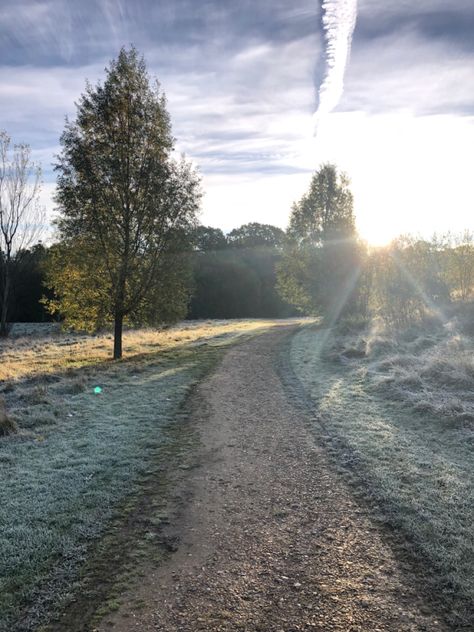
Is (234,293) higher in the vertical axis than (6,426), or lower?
higher

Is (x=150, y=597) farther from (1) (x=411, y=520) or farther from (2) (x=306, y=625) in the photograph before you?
(1) (x=411, y=520)

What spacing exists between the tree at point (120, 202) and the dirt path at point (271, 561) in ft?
45.1

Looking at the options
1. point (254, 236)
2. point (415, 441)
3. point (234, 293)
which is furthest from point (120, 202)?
point (254, 236)

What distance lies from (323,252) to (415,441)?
2932 cm

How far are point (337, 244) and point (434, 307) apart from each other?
10.0 metres

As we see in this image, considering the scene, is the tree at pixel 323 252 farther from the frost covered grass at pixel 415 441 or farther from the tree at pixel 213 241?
the tree at pixel 213 241

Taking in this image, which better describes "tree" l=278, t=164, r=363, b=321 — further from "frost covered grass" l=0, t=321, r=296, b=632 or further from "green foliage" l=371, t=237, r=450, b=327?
"frost covered grass" l=0, t=321, r=296, b=632

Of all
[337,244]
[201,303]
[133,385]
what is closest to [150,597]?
[133,385]

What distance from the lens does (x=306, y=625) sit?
3.99 m

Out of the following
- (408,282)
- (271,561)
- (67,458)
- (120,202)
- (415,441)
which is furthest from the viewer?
(408,282)

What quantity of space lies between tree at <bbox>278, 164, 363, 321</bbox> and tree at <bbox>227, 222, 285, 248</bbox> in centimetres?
5383

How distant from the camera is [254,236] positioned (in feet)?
334

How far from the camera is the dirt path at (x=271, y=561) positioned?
4082 millimetres

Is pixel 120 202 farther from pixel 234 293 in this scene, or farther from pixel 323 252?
pixel 234 293
